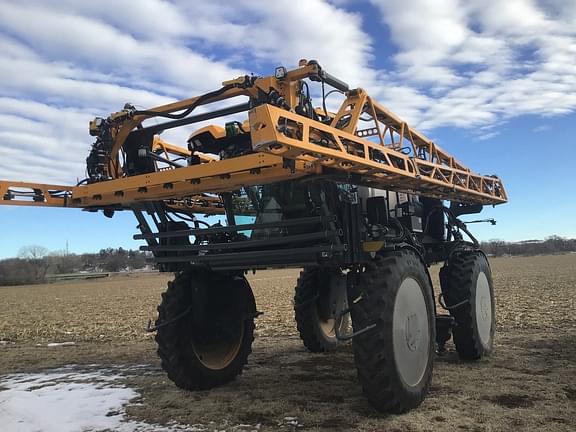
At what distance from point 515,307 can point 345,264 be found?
11590mm

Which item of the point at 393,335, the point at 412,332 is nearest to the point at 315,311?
the point at 412,332

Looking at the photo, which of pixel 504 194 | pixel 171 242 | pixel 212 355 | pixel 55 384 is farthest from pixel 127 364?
pixel 504 194

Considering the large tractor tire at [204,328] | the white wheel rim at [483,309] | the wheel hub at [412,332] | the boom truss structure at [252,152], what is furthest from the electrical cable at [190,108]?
the white wheel rim at [483,309]

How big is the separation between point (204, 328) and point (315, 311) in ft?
10.3

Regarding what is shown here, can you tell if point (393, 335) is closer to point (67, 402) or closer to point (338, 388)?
point (338, 388)

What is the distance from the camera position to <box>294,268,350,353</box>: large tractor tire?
980 cm

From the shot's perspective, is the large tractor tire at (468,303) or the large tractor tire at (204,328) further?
the large tractor tire at (468,303)

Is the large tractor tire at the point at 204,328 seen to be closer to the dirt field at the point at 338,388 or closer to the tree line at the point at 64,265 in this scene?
the dirt field at the point at 338,388

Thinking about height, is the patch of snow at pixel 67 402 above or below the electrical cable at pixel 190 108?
below

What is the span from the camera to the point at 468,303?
8.23 metres

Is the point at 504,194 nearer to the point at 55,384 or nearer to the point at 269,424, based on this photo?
the point at 269,424

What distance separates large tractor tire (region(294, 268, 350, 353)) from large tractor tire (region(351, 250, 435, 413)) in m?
3.66

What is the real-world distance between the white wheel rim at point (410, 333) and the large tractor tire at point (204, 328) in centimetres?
277

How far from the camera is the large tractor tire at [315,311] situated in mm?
9797
